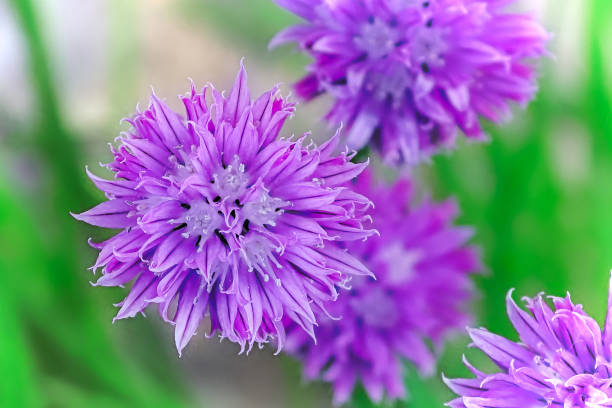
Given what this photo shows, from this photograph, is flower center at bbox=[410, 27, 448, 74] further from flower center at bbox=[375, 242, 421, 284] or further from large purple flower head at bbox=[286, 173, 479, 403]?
flower center at bbox=[375, 242, 421, 284]

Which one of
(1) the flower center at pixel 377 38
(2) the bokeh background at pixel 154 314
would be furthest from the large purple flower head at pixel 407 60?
(2) the bokeh background at pixel 154 314

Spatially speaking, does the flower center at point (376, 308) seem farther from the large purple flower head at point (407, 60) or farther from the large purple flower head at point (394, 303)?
the large purple flower head at point (407, 60)

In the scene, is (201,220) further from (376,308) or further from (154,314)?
(154,314)

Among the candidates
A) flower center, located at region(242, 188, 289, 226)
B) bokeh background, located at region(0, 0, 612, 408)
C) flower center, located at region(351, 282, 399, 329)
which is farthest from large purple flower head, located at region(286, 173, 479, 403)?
flower center, located at region(242, 188, 289, 226)

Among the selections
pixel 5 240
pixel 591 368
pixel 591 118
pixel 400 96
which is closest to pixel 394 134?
pixel 400 96

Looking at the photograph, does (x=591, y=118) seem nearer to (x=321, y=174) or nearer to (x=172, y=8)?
(x=321, y=174)

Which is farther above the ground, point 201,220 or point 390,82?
point 390,82

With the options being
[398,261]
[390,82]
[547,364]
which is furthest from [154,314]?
[547,364]
